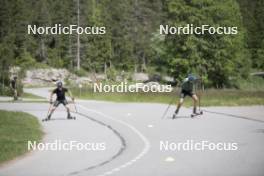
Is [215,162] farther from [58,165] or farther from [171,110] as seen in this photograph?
[171,110]

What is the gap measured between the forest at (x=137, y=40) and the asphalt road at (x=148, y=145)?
73.9 feet

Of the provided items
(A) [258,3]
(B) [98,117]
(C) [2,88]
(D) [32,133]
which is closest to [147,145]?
(D) [32,133]

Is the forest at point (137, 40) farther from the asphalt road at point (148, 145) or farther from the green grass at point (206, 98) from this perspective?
the asphalt road at point (148, 145)

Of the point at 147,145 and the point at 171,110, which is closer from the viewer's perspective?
the point at 147,145

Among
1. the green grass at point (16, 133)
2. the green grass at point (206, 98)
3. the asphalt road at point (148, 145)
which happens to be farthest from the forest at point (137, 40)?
the asphalt road at point (148, 145)

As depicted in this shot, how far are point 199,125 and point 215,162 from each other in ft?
25.9

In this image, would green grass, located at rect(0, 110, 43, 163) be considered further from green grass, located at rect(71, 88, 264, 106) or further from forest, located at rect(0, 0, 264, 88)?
forest, located at rect(0, 0, 264, 88)

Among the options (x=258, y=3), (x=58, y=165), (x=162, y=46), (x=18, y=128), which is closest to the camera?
(x=58, y=165)

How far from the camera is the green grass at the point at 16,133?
1499 centimetres

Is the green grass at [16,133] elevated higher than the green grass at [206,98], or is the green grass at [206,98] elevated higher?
the green grass at [206,98]

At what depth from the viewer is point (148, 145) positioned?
16.0 metres

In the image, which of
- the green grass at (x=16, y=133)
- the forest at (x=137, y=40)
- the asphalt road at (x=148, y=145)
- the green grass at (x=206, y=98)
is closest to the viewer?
the asphalt road at (x=148, y=145)

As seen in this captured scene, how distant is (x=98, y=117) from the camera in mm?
24812

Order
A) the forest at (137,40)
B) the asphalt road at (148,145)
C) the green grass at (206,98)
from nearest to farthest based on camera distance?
the asphalt road at (148,145) < the green grass at (206,98) < the forest at (137,40)
